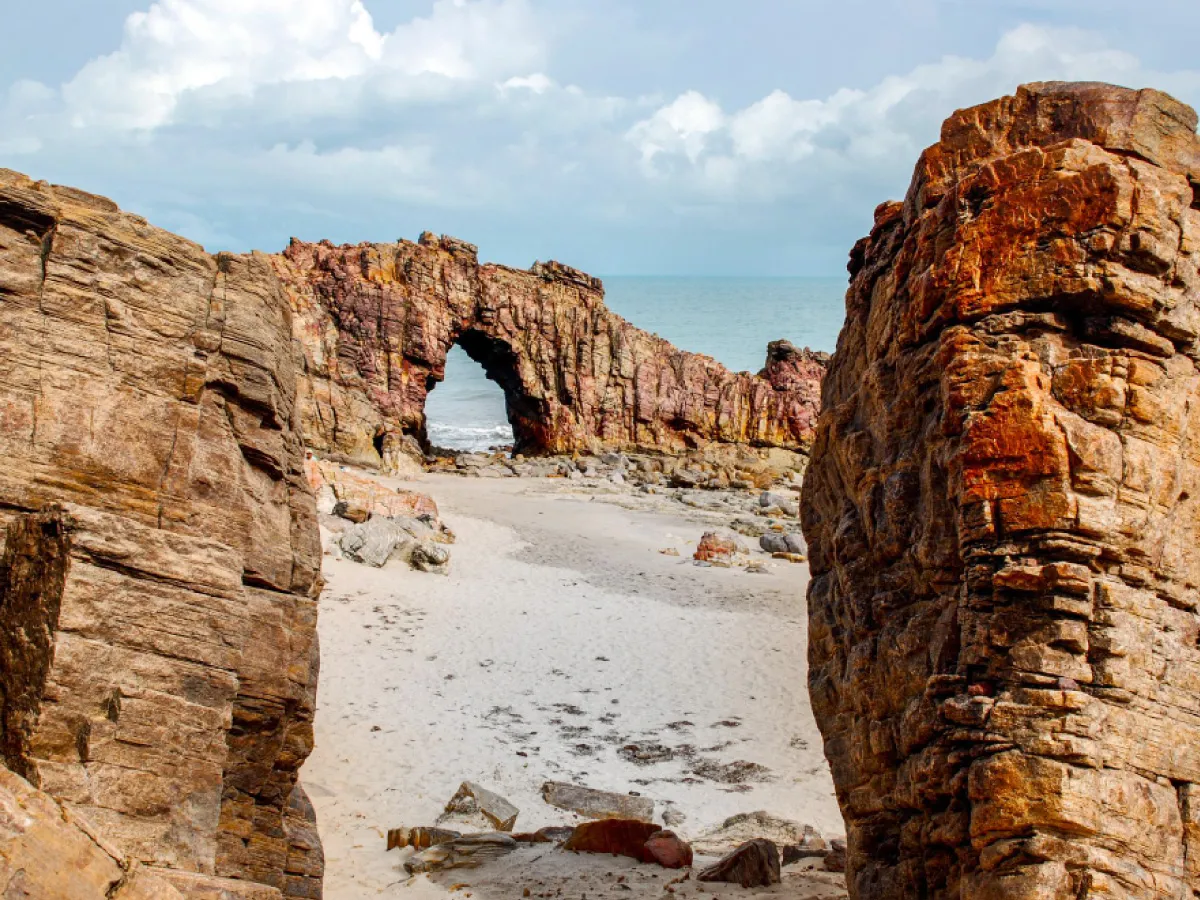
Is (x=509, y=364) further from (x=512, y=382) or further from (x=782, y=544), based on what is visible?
(x=782, y=544)

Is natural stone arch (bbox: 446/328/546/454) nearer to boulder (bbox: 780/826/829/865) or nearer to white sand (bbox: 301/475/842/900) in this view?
white sand (bbox: 301/475/842/900)

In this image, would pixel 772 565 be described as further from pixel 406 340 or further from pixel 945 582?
pixel 406 340

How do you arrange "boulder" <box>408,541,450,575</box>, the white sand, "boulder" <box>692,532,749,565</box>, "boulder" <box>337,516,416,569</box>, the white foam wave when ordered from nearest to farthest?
1. the white sand
2. "boulder" <box>337,516,416,569</box>
3. "boulder" <box>408,541,450,575</box>
4. "boulder" <box>692,532,749,565</box>
5. the white foam wave

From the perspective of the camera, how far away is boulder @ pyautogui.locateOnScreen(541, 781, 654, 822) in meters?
11.8

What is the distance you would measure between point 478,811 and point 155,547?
6508mm

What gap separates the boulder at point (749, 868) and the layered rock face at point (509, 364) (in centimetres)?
3145

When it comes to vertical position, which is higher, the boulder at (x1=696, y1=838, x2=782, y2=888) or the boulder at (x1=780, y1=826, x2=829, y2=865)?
the boulder at (x1=696, y1=838, x2=782, y2=888)

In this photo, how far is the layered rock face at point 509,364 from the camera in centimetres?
4162

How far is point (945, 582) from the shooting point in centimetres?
684

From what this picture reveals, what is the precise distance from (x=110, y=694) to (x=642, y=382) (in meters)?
45.1

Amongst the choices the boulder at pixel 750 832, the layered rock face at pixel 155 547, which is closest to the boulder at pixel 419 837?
the layered rock face at pixel 155 547

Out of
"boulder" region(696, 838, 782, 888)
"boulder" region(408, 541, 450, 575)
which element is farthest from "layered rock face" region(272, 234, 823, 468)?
A: "boulder" region(696, 838, 782, 888)

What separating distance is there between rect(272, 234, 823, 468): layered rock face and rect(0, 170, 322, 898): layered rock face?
30570 mm

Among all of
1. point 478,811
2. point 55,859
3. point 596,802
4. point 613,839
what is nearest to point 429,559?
point 596,802
